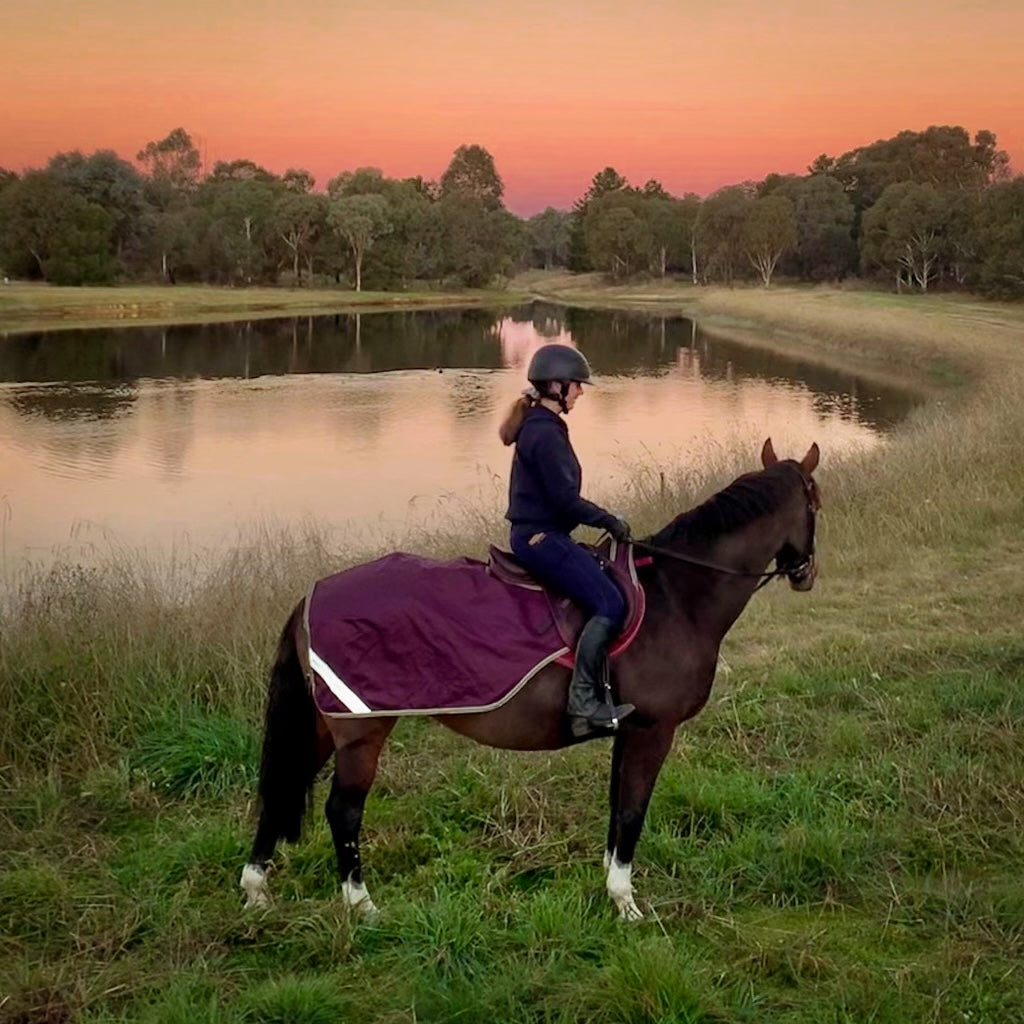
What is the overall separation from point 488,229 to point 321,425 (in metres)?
68.4

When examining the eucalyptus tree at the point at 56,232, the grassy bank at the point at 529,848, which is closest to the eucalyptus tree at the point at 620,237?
the eucalyptus tree at the point at 56,232

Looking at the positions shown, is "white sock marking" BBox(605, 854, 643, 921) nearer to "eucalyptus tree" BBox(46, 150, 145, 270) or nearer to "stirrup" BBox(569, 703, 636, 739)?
"stirrup" BBox(569, 703, 636, 739)

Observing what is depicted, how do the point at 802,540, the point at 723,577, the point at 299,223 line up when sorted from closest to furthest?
the point at 723,577
the point at 802,540
the point at 299,223

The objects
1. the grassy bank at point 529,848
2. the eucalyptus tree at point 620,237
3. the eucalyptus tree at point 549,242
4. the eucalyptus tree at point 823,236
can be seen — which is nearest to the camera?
the grassy bank at point 529,848

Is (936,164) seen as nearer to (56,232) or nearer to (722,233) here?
(722,233)

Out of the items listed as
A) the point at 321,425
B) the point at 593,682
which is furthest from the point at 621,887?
the point at 321,425

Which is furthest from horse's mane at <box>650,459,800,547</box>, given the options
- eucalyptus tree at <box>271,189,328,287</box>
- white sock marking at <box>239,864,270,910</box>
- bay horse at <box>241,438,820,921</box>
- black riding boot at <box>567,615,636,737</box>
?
eucalyptus tree at <box>271,189,328,287</box>

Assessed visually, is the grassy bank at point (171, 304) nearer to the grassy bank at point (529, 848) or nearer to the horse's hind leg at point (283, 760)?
the grassy bank at point (529, 848)

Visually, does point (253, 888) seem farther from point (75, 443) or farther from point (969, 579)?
point (75, 443)

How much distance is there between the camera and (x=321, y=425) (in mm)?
23188

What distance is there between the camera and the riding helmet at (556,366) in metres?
4.18

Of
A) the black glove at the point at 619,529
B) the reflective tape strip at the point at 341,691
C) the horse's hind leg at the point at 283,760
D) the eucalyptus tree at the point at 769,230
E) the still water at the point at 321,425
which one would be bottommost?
the still water at the point at 321,425

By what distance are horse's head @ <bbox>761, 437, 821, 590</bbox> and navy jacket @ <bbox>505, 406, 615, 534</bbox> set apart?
103 centimetres

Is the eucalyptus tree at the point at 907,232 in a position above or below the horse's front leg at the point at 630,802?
above
